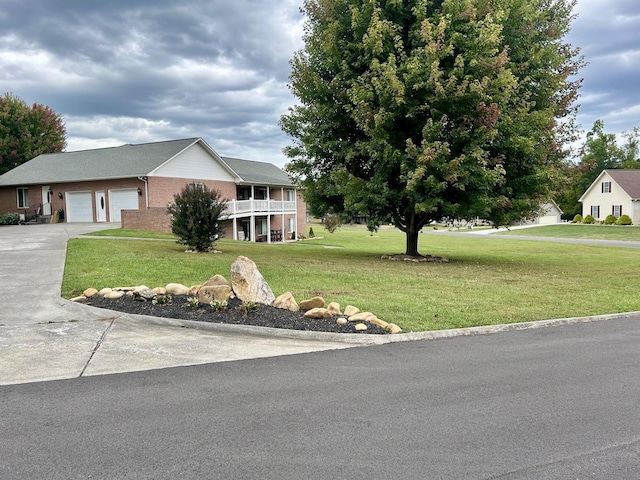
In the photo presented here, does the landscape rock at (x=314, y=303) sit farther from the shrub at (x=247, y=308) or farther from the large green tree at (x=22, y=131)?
the large green tree at (x=22, y=131)

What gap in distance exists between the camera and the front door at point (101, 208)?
3369cm

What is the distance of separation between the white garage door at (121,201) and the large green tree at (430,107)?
1697 centimetres

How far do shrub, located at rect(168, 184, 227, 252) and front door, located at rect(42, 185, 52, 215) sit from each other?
23.1m

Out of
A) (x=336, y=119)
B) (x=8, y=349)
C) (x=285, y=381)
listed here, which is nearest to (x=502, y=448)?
(x=285, y=381)

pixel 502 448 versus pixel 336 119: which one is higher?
pixel 336 119

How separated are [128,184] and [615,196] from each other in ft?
173

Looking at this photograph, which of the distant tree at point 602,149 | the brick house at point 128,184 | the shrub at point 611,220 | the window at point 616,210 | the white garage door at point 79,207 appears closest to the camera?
the brick house at point 128,184

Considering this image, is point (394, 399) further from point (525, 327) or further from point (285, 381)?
point (525, 327)

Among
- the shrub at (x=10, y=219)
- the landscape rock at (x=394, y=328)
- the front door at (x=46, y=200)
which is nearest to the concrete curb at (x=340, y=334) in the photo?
the landscape rock at (x=394, y=328)

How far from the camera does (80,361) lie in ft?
19.2

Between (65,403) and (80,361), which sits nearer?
(65,403)

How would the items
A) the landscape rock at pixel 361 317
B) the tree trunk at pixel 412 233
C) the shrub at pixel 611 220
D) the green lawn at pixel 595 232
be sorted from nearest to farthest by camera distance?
the landscape rock at pixel 361 317, the tree trunk at pixel 412 233, the green lawn at pixel 595 232, the shrub at pixel 611 220

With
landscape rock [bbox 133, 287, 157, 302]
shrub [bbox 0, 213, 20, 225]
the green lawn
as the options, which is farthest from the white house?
shrub [bbox 0, 213, 20, 225]

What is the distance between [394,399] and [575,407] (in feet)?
5.40
